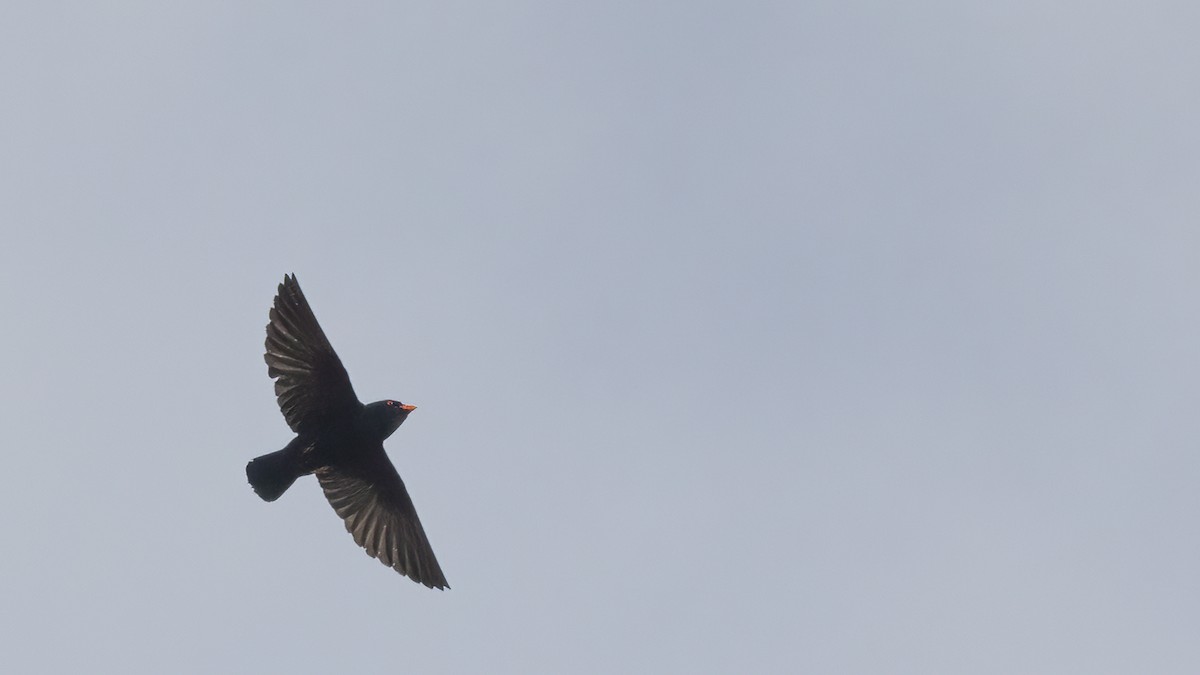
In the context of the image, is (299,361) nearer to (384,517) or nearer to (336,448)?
(336,448)

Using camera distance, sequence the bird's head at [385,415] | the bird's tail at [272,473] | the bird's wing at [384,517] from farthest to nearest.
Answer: the bird's wing at [384,517], the bird's head at [385,415], the bird's tail at [272,473]

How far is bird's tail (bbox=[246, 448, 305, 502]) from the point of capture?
23984 mm

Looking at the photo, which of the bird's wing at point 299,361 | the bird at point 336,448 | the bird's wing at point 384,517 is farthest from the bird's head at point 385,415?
the bird's wing at point 384,517

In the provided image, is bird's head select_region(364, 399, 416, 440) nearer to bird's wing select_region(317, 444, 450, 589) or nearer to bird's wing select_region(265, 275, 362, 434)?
bird's wing select_region(265, 275, 362, 434)

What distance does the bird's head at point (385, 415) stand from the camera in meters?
24.8

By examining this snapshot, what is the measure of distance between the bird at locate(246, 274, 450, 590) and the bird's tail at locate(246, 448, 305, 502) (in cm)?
1

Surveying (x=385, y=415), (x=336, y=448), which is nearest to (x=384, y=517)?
(x=336, y=448)

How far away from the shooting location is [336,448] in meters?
24.8

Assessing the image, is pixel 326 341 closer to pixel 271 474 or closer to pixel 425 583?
pixel 271 474

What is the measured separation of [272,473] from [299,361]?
1.65 m

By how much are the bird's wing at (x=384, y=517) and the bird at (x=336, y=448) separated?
15 millimetres

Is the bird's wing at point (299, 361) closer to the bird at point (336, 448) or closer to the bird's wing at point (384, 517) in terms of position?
the bird at point (336, 448)

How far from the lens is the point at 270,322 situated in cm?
A: 2416

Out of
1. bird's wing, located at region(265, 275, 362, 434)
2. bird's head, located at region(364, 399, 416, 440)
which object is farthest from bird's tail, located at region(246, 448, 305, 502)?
bird's head, located at region(364, 399, 416, 440)
